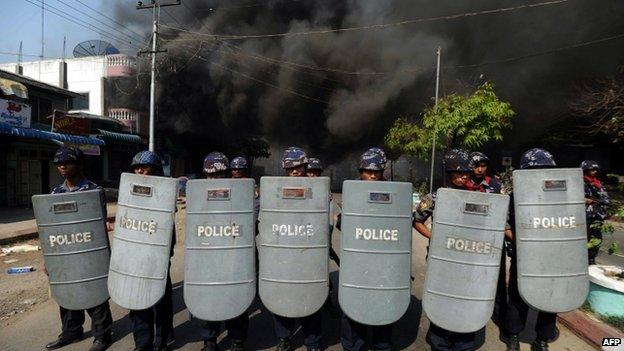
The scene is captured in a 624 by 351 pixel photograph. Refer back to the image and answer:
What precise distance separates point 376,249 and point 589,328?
2.10m

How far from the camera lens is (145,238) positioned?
2799 millimetres

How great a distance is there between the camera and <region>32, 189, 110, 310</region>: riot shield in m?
2.89

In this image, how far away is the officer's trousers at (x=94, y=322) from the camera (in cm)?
309

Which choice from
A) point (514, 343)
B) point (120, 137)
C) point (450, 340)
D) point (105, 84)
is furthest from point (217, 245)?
point (105, 84)

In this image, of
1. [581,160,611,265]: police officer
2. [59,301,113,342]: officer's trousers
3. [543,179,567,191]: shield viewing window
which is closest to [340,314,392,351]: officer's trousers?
[543,179,567,191]: shield viewing window

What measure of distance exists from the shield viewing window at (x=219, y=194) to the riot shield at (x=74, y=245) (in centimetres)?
92

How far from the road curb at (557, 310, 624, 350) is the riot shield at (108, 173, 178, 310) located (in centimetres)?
323

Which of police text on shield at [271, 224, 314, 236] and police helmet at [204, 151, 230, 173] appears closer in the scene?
police text on shield at [271, 224, 314, 236]

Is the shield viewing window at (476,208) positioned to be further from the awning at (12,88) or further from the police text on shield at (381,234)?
the awning at (12,88)

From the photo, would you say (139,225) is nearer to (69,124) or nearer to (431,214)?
(431,214)

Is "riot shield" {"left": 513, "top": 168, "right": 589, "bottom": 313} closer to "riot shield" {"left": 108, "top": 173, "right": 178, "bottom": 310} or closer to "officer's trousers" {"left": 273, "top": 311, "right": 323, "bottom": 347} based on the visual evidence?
"officer's trousers" {"left": 273, "top": 311, "right": 323, "bottom": 347}

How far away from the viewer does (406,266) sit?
104 inches

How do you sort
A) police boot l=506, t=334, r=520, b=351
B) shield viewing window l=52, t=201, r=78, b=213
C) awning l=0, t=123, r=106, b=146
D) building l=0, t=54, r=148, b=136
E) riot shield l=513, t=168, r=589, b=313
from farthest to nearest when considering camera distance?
building l=0, t=54, r=148, b=136 → awning l=0, t=123, r=106, b=146 → police boot l=506, t=334, r=520, b=351 → shield viewing window l=52, t=201, r=78, b=213 → riot shield l=513, t=168, r=589, b=313

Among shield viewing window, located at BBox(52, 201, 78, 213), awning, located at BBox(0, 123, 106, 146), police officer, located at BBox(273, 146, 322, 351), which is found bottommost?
police officer, located at BBox(273, 146, 322, 351)
